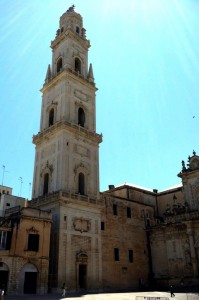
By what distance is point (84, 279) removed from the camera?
3488 cm

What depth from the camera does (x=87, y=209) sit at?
125 ft

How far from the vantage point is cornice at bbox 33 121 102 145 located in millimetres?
39781

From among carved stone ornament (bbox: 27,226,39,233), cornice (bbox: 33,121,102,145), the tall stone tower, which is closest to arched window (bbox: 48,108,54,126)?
the tall stone tower

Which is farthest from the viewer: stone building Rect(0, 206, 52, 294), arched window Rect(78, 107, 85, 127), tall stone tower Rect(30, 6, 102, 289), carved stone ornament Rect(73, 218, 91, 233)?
arched window Rect(78, 107, 85, 127)

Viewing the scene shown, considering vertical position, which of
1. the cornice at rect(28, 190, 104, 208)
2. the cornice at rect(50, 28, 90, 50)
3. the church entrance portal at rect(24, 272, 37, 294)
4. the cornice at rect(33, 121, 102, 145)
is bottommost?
the church entrance portal at rect(24, 272, 37, 294)

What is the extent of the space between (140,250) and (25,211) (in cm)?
2053

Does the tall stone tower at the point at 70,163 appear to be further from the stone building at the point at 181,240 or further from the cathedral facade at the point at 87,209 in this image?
the stone building at the point at 181,240

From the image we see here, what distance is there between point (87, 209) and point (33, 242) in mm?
8682

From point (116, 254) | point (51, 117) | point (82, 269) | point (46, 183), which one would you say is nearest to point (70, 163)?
point (46, 183)

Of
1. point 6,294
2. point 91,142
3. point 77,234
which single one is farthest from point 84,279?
point 91,142

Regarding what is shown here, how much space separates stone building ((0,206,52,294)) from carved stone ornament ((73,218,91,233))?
4101 millimetres

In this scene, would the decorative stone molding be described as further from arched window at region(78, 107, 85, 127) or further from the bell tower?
arched window at region(78, 107, 85, 127)

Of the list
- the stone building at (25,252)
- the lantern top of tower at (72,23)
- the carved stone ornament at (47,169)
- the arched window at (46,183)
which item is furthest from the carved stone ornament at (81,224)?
the lantern top of tower at (72,23)

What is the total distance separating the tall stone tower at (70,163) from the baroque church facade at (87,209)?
0.10 m
